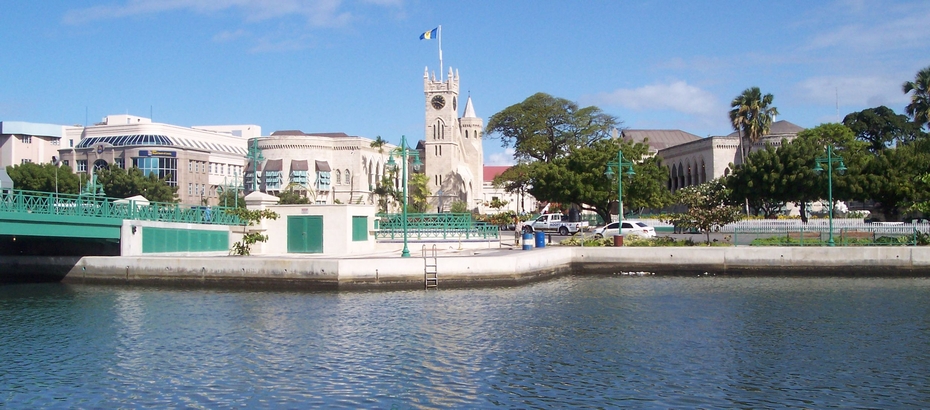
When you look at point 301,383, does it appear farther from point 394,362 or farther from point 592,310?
point 592,310

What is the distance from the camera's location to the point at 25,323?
25.1 m

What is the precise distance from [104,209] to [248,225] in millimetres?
7306

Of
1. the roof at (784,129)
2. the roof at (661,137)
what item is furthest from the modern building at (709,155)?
the roof at (661,137)

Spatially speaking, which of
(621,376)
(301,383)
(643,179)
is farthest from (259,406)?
(643,179)

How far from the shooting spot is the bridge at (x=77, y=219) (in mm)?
31406

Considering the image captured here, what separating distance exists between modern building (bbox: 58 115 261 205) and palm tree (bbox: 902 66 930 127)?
67.5m

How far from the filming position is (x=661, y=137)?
128125 millimetres

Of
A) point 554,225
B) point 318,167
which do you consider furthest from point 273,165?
point 554,225

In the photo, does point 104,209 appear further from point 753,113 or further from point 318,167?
point 318,167

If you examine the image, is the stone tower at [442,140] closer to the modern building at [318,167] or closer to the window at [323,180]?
the modern building at [318,167]

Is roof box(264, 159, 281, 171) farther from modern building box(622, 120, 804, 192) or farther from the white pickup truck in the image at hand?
the white pickup truck

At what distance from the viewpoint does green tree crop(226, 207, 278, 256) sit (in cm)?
3869

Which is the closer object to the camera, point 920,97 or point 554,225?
point 554,225

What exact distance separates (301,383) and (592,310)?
40.5 ft
